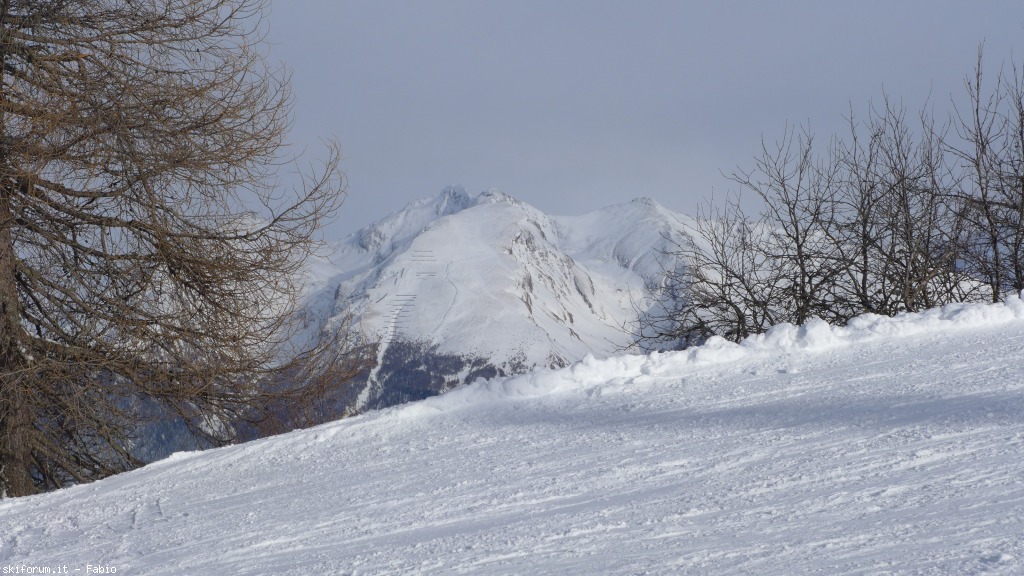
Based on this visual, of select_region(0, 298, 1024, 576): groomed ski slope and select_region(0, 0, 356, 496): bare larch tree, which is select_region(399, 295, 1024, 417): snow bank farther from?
select_region(0, 0, 356, 496): bare larch tree

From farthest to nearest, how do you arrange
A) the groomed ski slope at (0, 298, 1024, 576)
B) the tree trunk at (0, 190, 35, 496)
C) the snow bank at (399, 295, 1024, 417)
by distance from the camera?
the tree trunk at (0, 190, 35, 496)
the snow bank at (399, 295, 1024, 417)
the groomed ski slope at (0, 298, 1024, 576)

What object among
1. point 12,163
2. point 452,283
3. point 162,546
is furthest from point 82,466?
point 452,283

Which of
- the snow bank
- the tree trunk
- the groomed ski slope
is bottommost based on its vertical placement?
the groomed ski slope

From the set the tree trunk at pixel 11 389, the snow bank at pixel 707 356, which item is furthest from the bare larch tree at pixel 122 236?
the snow bank at pixel 707 356

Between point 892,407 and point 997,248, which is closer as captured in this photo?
point 892,407

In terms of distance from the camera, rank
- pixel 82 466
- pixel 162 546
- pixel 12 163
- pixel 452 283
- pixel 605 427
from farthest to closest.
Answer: pixel 452 283 < pixel 82 466 < pixel 12 163 < pixel 605 427 < pixel 162 546

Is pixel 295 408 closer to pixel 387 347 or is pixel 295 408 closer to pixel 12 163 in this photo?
pixel 12 163

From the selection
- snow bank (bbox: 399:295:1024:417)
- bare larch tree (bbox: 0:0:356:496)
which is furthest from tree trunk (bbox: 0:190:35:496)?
snow bank (bbox: 399:295:1024:417)

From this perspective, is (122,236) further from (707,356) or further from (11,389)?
(707,356)

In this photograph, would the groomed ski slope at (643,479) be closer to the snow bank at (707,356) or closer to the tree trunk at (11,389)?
the snow bank at (707,356)

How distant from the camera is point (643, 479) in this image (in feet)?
12.3

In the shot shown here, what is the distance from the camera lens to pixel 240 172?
307 inches

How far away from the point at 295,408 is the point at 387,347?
124781mm

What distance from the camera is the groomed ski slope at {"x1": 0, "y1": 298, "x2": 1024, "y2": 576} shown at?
2840 mm
